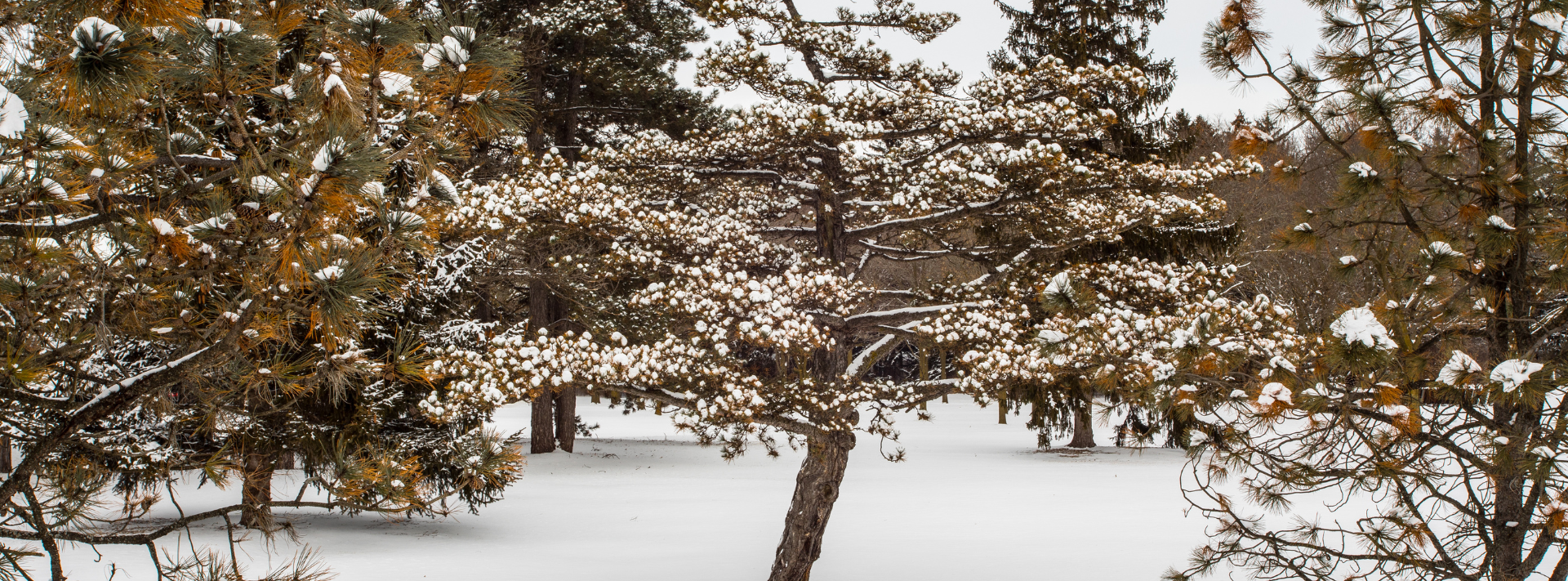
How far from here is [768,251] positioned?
7.67 m

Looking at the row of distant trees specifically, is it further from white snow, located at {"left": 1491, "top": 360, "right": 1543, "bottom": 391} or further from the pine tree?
the pine tree

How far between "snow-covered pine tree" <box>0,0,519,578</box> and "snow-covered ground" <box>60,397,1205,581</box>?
4.23m

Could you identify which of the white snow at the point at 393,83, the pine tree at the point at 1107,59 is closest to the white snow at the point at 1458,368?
the white snow at the point at 393,83

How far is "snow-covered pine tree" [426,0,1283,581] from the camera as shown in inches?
262

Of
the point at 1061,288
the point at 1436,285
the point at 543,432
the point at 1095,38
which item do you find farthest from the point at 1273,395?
the point at 543,432

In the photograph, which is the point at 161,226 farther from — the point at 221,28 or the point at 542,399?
the point at 542,399

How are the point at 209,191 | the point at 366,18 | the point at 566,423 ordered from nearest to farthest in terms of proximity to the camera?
the point at 366,18
the point at 209,191
the point at 566,423

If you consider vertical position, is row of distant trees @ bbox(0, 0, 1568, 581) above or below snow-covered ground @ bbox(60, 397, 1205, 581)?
above

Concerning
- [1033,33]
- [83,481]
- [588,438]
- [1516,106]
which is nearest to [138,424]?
[83,481]

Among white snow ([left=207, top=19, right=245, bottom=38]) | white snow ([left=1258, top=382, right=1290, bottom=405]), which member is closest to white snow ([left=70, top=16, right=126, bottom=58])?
white snow ([left=207, top=19, right=245, bottom=38])

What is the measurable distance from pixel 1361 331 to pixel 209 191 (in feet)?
11.2

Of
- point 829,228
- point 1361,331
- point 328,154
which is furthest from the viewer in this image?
point 829,228

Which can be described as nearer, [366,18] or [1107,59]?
[366,18]

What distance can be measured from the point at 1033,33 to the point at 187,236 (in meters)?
14.8
